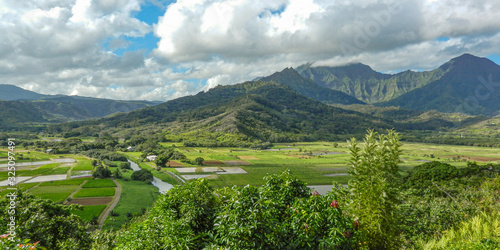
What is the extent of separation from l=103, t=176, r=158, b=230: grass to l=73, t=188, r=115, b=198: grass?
304 centimetres

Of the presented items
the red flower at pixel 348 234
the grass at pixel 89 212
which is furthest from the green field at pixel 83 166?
the red flower at pixel 348 234

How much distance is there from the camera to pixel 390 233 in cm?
1036

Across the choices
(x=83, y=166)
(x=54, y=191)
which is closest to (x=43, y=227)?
(x=54, y=191)

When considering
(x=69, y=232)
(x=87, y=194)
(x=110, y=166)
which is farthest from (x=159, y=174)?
(x=69, y=232)

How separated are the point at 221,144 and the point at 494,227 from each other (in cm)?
15742

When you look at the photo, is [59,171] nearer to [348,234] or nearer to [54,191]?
[54,191]

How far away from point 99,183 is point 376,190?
72962 mm

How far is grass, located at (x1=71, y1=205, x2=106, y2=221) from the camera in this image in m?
43.8

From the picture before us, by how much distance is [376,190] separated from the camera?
10305mm

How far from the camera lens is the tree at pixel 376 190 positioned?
1029 centimetres

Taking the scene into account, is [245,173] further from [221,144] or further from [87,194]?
[221,144]

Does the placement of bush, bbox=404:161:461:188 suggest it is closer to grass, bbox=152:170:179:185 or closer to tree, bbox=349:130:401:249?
tree, bbox=349:130:401:249

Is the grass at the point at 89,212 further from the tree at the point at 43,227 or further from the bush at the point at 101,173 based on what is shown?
the tree at the point at 43,227

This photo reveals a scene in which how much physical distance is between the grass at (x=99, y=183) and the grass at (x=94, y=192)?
3206mm
